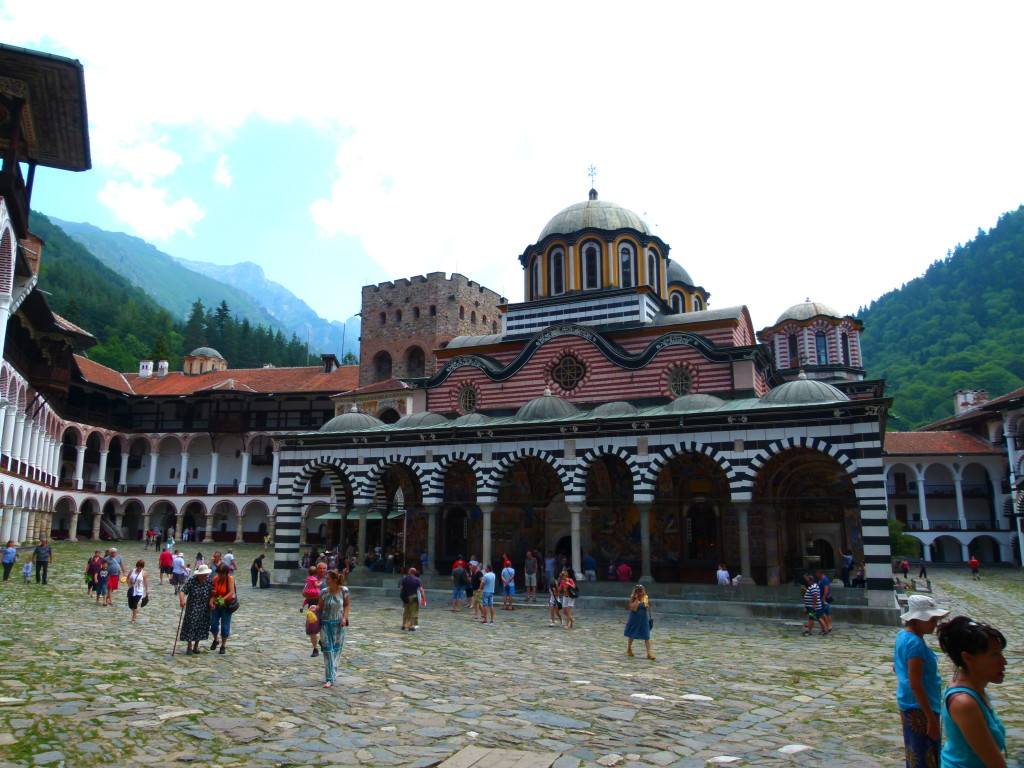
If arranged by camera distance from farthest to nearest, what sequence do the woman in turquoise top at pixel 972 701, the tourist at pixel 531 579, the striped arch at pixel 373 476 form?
the striped arch at pixel 373 476 → the tourist at pixel 531 579 → the woman in turquoise top at pixel 972 701

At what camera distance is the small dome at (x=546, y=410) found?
21.8 meters

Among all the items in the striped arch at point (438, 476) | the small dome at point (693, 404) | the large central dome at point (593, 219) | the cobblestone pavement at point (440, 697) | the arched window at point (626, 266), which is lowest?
the cobblestone pavement at point (440, 697)

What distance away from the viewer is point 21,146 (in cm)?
2095

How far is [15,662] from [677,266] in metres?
31.5

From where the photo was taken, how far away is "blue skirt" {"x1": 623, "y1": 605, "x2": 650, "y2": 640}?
11.3 metres

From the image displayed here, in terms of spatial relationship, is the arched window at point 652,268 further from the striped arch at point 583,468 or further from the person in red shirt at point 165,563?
the person in red shirt at point 165,563

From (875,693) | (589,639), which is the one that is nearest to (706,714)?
(875,693)

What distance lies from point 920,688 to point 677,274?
3266 centimetres

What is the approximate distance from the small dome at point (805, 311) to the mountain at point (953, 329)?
2459 centimetres

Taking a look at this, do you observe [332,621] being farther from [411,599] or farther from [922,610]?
[922,610]

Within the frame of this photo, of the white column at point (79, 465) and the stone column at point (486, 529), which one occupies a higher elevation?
the white column at point (79, 465)

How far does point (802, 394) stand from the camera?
61.9 ft

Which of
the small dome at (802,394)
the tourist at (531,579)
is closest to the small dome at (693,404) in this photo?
the small dome at (802,394)

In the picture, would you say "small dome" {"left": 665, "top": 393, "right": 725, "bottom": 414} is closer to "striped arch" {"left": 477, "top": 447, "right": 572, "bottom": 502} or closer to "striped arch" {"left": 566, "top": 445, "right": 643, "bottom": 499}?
"striped arch" {"left": 566, "top": 445, "right": 643, "bottom": 499}
